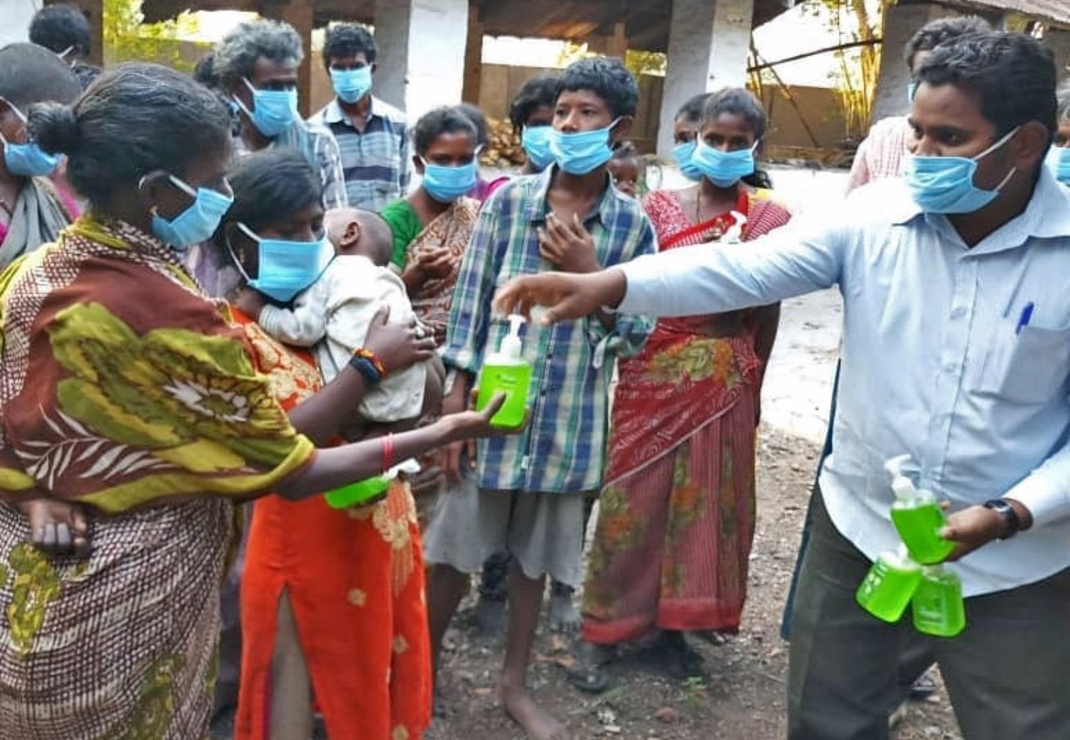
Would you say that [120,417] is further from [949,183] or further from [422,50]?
[422,50]

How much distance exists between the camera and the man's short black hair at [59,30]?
474 cm

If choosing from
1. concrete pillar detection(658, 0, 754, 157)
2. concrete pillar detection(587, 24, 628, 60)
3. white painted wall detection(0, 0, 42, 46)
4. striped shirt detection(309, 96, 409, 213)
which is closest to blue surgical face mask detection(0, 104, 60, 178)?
striped shirt detection(309, 96, 409, 213)

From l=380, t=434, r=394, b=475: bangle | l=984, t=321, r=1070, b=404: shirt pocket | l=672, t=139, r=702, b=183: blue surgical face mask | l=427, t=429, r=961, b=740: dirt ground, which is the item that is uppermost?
l=672, t=139, r=702, b=183: blue surgical face mask

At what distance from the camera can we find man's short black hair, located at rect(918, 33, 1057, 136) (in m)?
2.08

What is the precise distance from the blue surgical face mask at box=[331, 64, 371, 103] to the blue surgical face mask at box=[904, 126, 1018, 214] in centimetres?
307

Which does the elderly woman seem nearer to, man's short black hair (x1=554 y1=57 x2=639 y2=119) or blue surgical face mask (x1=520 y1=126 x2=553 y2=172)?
man's short black hair (x1=554 y1=57 x2=639 y2=119)

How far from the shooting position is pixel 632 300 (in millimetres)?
2324

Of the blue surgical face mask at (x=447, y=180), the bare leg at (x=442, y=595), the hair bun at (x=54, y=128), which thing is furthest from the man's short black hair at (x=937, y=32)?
the hair bun at (x=54, y=128)

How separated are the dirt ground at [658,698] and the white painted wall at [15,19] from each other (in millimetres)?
4075

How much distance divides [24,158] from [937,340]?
242 centimetres

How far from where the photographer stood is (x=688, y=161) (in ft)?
12.4

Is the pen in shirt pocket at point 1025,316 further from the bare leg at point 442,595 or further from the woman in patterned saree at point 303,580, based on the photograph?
the bare leg at point 442,595

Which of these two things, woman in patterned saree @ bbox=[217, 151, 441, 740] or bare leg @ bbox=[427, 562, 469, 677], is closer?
woman in patterned saree @ bbox=[217, 151, 441, 740]

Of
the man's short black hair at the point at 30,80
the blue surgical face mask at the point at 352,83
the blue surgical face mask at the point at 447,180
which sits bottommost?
the blue surgical face mask at the point at 447,180
